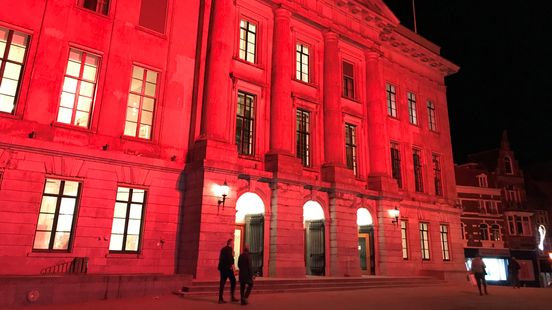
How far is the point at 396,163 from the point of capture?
2614 centimetres

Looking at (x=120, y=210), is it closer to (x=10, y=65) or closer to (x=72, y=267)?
(x=72, y=267)

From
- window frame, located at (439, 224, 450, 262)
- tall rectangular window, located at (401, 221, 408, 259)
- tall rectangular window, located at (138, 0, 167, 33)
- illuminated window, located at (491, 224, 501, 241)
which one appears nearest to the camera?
tall rectangular window, located at (138, 0, 167, 33)

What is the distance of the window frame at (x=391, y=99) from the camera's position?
88.6 ft

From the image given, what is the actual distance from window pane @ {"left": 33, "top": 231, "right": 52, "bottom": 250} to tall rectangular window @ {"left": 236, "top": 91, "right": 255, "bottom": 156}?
858 centimetres

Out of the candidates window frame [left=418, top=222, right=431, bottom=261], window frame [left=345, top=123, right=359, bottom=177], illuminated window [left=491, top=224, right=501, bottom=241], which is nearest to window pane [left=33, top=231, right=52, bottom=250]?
window frame [left=345, top=123, right=359, bottom=177]

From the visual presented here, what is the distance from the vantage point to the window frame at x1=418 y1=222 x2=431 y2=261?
25.3 metres

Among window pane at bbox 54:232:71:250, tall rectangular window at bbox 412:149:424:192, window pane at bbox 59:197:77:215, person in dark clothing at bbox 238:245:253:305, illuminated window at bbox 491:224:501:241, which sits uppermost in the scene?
tall rectangular window at bbox 412:149:424:192

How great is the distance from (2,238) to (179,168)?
6543mm

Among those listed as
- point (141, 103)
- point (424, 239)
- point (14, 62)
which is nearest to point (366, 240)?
point (424, 239)

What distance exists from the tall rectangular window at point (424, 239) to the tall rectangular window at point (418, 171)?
2498 millimetres

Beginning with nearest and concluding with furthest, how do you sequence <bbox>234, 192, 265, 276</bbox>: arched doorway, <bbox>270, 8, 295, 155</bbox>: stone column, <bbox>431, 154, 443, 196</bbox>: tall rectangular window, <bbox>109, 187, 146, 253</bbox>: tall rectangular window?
<bbox>109, 187, 146, 253</bbox>: tall rectangular window, <bbox>234, 192, 265, 276</bbox>: arched doorway, <bbox>270, 8, 295, 155</bbox>: stone column, <bbox>431, 154, 443, 196</bbox>: tall rectangular window

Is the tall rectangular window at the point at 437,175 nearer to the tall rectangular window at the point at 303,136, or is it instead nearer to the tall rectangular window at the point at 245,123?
the tall rectangular window at the point at 303,136

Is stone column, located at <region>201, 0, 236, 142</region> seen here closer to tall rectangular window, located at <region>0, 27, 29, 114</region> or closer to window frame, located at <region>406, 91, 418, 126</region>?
tall rectangular window, located at <region>0, 27, 29, 114</region>

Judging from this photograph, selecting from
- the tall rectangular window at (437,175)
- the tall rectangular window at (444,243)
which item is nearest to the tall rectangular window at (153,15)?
the tall rectangular window at (437,175)
